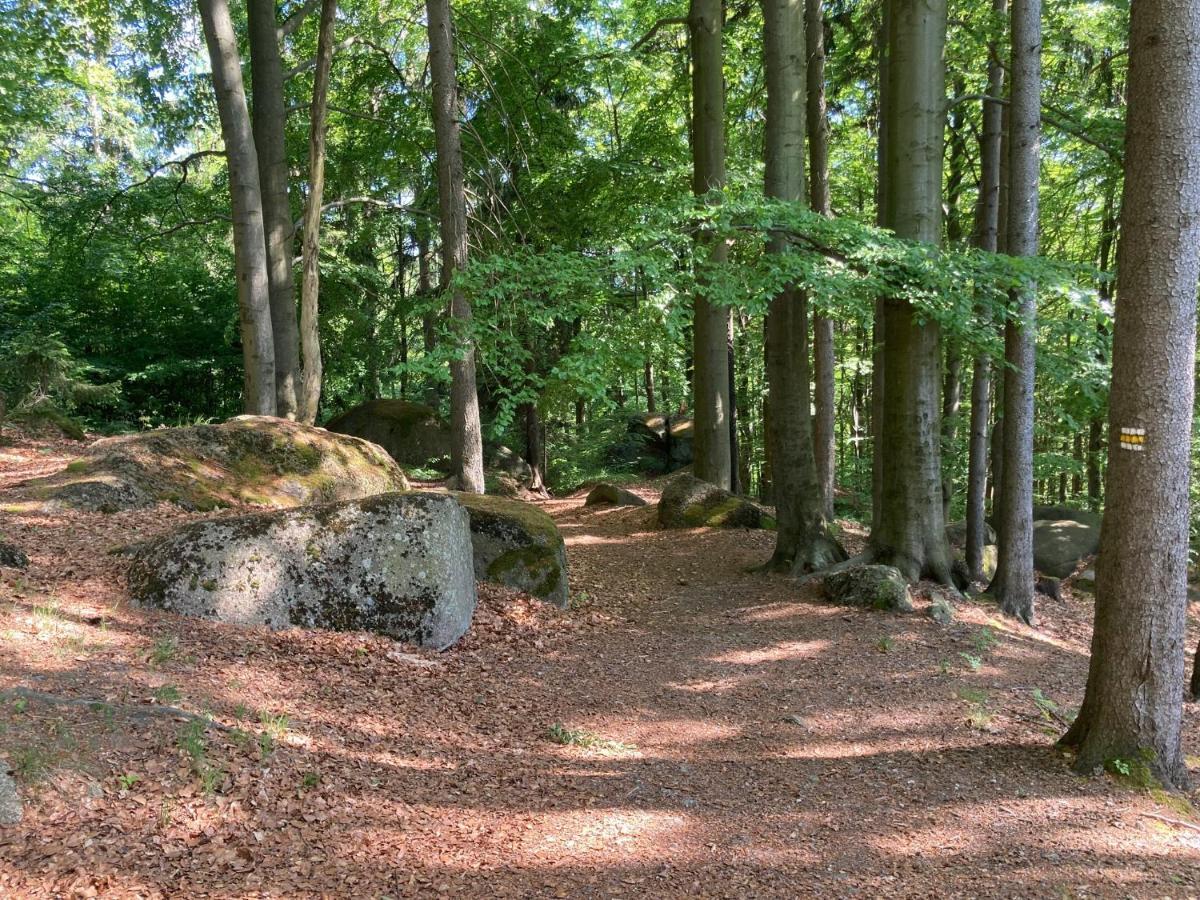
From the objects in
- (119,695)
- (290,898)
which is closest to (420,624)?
(119,695)

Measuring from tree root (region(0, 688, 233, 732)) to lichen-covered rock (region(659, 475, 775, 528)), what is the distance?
949 cm

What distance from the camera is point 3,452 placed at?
36.4 ft

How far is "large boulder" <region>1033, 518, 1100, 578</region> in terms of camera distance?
13352 mm

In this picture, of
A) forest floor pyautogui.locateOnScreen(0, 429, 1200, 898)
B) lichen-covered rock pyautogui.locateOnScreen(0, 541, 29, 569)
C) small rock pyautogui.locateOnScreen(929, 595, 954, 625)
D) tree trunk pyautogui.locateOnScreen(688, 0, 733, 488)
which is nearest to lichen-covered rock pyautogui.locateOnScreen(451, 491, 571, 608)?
forest floor pyautogui.locateOnScreen(0, 429, 1200, 898)

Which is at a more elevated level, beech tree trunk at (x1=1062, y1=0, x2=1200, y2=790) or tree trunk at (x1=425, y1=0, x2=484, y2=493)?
tree trunk at (x1=425, y1=0, x2=484, y2=493)

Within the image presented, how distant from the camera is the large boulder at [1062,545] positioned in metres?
13.4

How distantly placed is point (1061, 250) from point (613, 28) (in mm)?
11876

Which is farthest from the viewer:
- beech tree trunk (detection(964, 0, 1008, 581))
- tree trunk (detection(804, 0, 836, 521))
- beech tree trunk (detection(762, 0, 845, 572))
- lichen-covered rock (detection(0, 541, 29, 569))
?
tree trunk (detection(804, 0, 836, 521))

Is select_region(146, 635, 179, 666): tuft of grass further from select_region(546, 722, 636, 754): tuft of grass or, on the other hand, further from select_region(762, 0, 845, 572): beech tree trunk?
select_region(762, 0, 845, 572): beech tree trunk

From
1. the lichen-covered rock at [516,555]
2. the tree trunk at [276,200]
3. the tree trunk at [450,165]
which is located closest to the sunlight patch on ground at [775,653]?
the lichen-covered rock at [516,555]

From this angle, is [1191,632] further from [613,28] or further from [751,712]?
[613,28]

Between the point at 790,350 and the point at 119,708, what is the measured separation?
27.0 feet

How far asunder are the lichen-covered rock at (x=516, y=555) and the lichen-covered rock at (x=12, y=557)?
3747mm

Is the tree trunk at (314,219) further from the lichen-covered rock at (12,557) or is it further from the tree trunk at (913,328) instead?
the tree trunk at (913,328)
